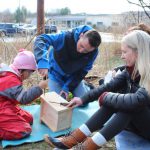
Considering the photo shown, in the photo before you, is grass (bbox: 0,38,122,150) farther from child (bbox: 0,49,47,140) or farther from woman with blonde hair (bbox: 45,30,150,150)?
woman with blonde hair (bbox: 45,30,150,150)

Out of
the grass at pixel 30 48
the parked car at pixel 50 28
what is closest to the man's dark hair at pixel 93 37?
the grass at pixel 30 48

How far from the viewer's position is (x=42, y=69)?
2.76 meters

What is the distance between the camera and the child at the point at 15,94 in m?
2.45

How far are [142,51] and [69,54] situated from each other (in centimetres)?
144

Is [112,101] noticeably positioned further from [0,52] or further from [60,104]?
[0,52]

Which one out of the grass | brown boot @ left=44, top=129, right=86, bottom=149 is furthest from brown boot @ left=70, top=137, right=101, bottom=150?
the grass

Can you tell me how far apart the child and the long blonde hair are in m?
0.87

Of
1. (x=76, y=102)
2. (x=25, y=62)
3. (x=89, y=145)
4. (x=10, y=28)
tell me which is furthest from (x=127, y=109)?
(x=10, y=28)

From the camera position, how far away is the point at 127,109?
196 cm

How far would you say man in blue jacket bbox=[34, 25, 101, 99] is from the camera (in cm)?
301

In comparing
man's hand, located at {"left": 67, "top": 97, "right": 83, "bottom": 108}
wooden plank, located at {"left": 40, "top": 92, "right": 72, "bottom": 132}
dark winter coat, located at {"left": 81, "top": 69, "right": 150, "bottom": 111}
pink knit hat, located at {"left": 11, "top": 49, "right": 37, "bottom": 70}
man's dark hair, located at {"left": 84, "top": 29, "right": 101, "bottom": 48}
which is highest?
man's dark hair, located at {"left": 84, "top": 29, "right": 101, "bottom": 48}

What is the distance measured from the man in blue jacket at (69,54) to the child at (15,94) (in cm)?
37

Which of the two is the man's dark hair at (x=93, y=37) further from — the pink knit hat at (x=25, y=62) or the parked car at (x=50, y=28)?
the parked car at (x=50, y=28)

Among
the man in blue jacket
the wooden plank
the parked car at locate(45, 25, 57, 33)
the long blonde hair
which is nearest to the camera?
the long blonde hair
